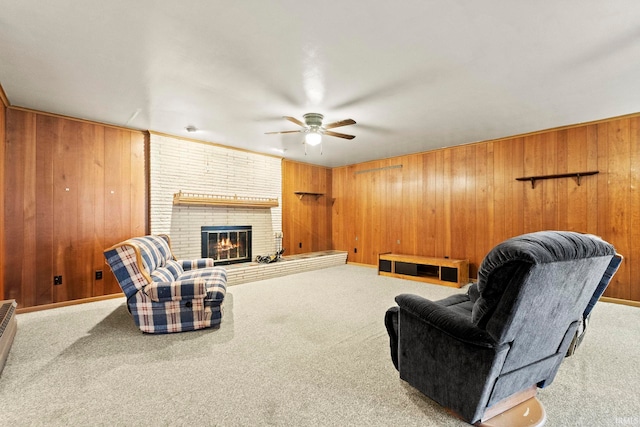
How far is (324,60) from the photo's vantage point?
8.20ft

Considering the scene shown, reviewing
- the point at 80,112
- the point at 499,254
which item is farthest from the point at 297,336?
the point at 80,112

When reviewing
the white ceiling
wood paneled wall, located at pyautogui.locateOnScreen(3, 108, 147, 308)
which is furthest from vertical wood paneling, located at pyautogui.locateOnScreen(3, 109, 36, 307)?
the white ceiling

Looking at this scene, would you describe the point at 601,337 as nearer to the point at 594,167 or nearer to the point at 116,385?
the point at 594,167

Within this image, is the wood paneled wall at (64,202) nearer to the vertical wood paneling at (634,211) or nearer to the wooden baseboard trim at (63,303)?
the wooden baseboard trim at (63,303)

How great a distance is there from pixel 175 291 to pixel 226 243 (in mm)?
2745

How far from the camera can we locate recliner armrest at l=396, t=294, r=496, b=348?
1.42 metres

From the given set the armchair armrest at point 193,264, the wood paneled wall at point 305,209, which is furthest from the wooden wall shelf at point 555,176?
the armchair armrest at point 193,264

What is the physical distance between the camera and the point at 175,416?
5.48 feet

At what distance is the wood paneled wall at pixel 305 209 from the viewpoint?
668cm

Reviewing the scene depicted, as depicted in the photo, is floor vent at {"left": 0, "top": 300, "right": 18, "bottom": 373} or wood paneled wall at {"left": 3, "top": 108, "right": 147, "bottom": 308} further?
wood paneled wall at {"left": 3, "top": 108, "right": 147, "bottom": 308}

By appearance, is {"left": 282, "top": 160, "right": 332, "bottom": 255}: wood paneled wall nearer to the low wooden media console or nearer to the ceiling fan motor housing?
the low wooden media console

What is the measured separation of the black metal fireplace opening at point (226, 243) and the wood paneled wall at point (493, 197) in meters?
2.58

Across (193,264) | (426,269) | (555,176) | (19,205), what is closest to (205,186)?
(193,264)

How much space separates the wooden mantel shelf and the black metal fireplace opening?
47 cm
